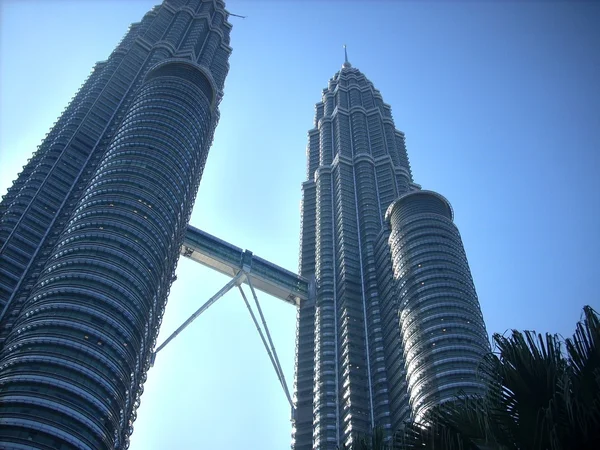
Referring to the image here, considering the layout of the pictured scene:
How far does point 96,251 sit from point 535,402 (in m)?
86.6

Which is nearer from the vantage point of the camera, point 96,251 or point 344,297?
point 96,251

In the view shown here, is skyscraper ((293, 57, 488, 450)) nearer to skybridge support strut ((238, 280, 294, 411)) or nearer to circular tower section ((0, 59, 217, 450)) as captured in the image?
skybridge support strut ((238, 280, 294, 411))

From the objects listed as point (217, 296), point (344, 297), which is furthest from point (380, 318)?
point (217, 296)

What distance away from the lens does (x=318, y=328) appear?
14088 cm

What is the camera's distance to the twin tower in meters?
74.6

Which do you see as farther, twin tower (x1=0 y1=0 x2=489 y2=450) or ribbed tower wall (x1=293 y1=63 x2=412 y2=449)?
ribbed tower wall (x1=293 y1=63 x2=412 y2=449)

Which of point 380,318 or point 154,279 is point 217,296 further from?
point 154,279

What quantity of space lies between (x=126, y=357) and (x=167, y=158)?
47.2m

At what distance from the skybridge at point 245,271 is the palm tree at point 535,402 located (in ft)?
449

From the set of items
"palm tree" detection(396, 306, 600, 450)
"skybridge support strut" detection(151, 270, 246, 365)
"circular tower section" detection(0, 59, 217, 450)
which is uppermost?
"skybridge support strut" detection(151, 270, 246, 365)

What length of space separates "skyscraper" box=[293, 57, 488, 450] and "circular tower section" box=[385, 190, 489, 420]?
0.21 metres

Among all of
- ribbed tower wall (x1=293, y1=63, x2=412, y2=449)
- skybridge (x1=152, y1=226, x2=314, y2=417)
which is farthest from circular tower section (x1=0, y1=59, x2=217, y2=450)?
ribbed tower wall (x1=293, y1=63, x2=412, y2=449)

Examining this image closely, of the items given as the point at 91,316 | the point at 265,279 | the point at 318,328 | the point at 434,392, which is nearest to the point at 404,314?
the point at 434,392

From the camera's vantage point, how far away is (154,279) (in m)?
95.4
